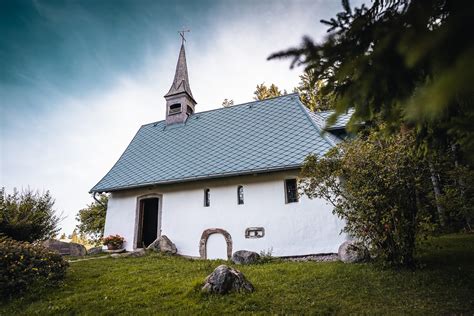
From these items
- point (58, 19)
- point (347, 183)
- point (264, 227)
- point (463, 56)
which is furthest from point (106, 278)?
point (58, 19)

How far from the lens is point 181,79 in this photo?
1611 cm

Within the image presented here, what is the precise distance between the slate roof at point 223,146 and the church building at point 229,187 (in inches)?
1.7

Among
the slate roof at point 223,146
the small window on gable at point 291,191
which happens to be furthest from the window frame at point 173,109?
the small window on gable at point 291,191

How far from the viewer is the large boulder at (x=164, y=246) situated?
10312 mm

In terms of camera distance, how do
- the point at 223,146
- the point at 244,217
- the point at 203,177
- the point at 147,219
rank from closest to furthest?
the point at 244,217, the point at 203,177, the point at 223,146, the point at 147,219

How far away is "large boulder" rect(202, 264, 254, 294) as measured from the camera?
4.99m

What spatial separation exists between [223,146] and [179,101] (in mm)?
4861

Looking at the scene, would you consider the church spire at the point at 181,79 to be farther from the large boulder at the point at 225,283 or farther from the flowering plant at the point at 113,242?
the large boulder at the point at 225,283

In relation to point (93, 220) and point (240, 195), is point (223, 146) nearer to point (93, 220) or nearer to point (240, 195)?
point (240, 195)

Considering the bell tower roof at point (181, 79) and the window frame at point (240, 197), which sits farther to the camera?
the bell tower roof at point (181, 79)

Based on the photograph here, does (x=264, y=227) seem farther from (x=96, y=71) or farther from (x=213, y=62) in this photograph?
(x=96, y=71)

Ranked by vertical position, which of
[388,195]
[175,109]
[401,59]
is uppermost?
[175,109]

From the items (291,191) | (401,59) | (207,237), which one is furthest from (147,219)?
(401,59)

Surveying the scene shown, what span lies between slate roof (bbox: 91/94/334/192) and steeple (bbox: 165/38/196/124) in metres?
0.55
